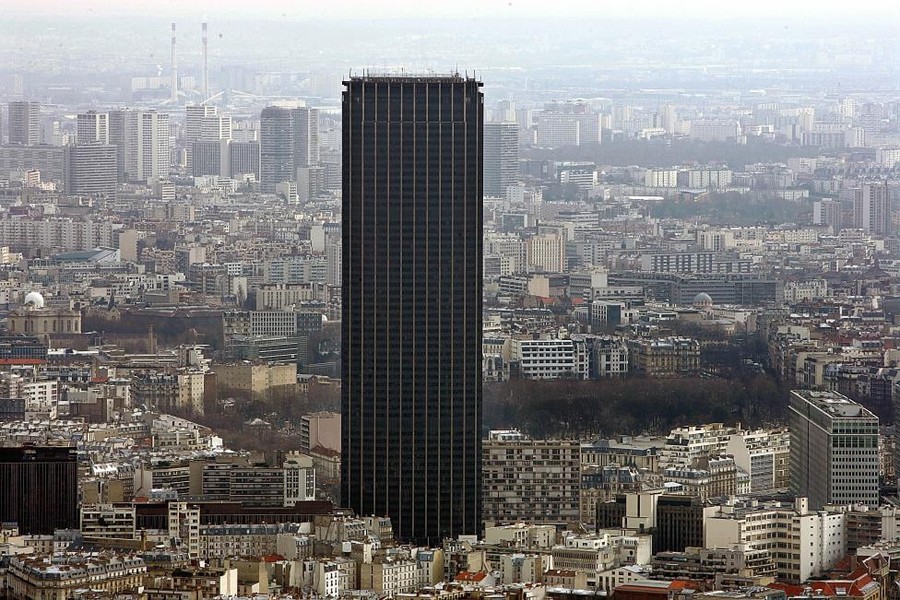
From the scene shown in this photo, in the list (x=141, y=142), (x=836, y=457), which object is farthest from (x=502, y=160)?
(x=836, y=457)

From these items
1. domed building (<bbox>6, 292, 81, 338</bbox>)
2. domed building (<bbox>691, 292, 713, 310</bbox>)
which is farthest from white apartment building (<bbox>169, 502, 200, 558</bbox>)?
domed building (<bbox>691, 292, 713, 310</bbox>)

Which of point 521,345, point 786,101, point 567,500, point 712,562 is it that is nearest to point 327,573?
point 712,562

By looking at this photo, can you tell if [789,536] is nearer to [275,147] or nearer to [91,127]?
[91,127]

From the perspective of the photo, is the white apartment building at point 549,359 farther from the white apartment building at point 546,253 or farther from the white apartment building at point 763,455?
the white apartment building at point 546,253

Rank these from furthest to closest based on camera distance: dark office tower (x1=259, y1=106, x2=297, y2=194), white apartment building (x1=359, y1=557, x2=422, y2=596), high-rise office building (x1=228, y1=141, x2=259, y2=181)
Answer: high-rise office building (x1=228, y1=141, x2=259, y2=181), dark office tower (x1=259, y1=106, x2=297, y2=194), white apartment building (x1=359, y1=557, x2=422, y2=596)

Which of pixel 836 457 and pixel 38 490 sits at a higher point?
pixel 836 457

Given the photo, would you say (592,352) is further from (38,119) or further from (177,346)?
(38,119)

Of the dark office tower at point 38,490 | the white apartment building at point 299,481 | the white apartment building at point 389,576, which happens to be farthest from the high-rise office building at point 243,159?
the white apartment building at point 389,576

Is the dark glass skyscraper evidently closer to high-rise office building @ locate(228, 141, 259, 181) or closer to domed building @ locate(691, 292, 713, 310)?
domed building @ locate(691, 292, 713, 310)
